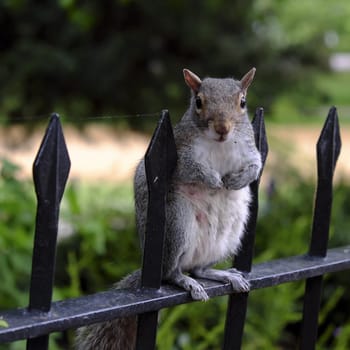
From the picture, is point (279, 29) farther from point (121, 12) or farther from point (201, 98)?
point (201, 98)

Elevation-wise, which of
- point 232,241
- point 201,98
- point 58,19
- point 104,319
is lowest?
point 104,319

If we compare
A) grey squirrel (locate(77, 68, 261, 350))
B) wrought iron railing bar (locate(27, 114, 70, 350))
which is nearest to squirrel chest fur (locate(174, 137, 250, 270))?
grey squirrel (locate(77, 68, 261, 350))

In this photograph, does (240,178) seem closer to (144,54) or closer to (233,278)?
(233,278)

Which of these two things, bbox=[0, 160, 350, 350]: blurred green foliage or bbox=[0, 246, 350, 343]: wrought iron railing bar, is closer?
bbox=[0, 246, 350, 343]: wrought iron railing bar

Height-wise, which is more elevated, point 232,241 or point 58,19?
point 58,19

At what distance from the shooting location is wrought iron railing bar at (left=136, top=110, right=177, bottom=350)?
1367 mm

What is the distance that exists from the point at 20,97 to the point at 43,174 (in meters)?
3.26

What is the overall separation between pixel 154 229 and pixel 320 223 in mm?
505

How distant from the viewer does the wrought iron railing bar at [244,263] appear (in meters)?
1.59

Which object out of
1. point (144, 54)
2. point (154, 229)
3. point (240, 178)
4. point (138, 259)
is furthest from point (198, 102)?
point (144, 54)

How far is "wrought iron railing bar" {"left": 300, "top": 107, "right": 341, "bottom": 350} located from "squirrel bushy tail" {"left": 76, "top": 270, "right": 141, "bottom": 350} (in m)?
0.44

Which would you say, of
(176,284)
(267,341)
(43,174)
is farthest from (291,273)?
(267,341)

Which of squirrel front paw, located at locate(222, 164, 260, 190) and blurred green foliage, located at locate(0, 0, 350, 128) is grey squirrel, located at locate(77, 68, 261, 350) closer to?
squirrel front paw, located at locate(222, 164, 260, 190)

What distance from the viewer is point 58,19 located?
459cm
